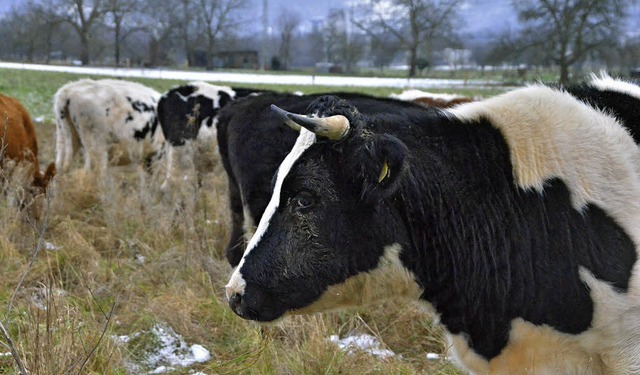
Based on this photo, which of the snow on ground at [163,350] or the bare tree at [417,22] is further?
the bare tree at [417,22]

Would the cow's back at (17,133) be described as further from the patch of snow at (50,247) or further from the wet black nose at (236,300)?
the wet black nose at (236,300)

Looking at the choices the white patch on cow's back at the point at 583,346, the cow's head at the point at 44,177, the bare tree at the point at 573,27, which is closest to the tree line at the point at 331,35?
the bare tree at the point at 573,27

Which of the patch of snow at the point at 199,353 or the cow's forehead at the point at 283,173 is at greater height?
the cow's forehead at the point at 283,173

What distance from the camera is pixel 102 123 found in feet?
34.7

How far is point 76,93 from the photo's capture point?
10.5 metres

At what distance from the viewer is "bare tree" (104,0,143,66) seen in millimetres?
20938

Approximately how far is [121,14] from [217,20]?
14877mm

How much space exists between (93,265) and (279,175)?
3485mm

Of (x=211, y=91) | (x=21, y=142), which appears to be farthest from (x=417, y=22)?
(x=21, y=142)

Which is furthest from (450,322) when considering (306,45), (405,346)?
(306,45)

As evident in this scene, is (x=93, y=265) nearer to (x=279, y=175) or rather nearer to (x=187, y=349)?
(x=187, y=349)

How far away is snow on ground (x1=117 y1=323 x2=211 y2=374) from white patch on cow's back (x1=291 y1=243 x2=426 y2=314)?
163cm

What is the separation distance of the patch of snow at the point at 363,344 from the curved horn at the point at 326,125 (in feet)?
5.51

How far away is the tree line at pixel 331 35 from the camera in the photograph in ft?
64.1
